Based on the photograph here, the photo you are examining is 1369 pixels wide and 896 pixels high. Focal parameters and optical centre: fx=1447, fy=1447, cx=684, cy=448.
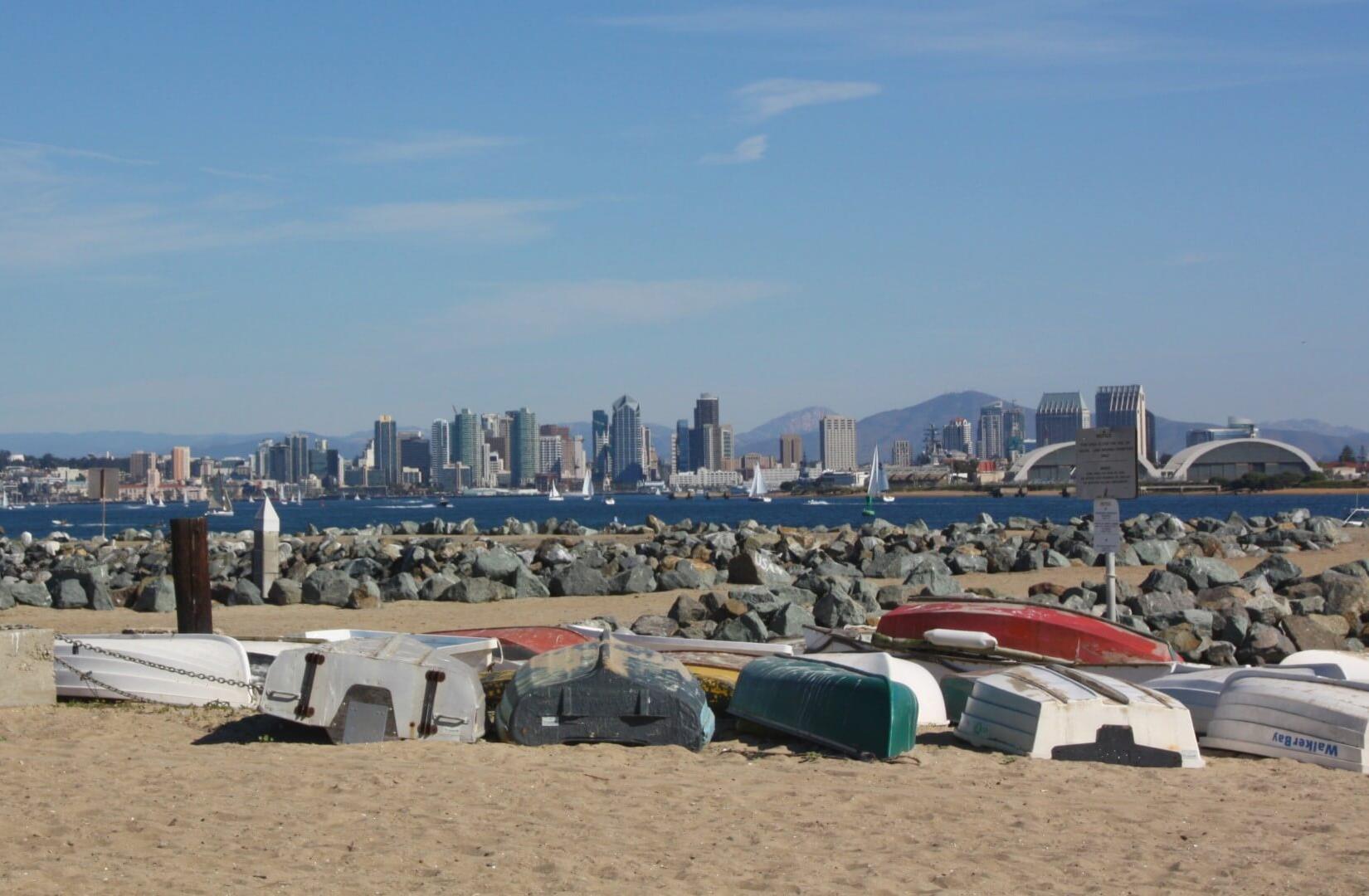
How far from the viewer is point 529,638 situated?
12.6m

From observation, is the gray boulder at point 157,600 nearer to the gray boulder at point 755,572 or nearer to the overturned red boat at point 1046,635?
the gray boulder at point 755,572

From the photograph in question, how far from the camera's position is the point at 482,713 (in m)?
9.47

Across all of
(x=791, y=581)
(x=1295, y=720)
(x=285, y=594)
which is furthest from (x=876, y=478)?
(x=1295, y=720)

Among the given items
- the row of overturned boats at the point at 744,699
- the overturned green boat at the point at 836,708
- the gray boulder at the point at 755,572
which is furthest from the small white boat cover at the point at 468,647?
the gray boulder at the point at 755,572

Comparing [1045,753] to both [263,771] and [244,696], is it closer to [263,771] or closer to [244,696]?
[263,771]

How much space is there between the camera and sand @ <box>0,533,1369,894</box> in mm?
6238

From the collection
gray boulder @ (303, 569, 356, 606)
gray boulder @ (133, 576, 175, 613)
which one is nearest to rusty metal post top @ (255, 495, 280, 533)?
gray boulder @ (303, 569, 356, 606)

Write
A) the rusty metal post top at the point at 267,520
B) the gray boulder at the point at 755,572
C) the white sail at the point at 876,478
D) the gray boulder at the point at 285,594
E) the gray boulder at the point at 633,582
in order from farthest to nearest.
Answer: the white sail at the point at 876,478
the gray boulder at the point at 755,572
the gray boulder at the point at 633,582
the rusty metal post top at the point at 267,520
the gray boulder at the point at 285,594

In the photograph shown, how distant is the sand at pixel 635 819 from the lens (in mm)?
6238

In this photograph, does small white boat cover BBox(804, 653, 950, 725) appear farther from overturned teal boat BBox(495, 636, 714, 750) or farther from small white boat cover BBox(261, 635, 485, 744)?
small white boat cover BBox(261, 635, 485, 744)

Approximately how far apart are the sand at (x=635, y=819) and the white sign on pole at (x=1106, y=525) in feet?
13.3

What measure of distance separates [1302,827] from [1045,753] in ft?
6.08

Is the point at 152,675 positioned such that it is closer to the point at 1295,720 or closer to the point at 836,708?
the point at 836,708

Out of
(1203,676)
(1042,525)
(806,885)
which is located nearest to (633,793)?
(806,885)
